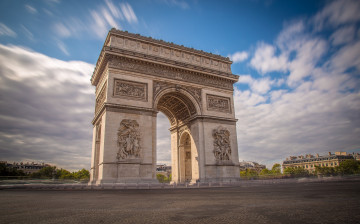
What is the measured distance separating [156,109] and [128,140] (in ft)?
11.2

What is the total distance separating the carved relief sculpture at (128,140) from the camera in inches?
628

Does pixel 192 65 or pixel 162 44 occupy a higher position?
pixel 162 44

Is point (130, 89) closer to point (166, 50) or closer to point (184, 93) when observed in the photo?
point (184, 93)

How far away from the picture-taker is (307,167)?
7975 centimetres

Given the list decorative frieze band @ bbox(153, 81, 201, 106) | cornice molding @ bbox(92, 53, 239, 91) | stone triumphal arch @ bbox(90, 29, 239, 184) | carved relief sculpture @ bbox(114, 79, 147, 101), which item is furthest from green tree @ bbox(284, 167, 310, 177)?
carved relief sculpture @ bbox(114, 79, 147, 101)

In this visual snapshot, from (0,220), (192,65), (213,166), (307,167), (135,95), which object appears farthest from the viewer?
(307,167)

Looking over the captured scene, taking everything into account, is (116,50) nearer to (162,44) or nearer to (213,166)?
(162,44)

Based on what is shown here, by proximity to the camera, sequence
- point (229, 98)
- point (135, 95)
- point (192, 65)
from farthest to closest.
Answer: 1. point (229, 98)
2. point (192, 65)
3. point (135, 95)

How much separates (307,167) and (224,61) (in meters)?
73.6

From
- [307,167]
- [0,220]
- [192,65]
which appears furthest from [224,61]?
[307,167]

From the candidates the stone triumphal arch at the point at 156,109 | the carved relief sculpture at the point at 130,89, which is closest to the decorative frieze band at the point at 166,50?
the stone triumphal arch at the point at 156,109

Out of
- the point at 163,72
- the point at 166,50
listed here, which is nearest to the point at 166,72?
the point at 163,72

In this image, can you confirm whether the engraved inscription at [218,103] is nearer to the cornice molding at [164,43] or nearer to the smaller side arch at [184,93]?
the smaller side arch at [184,93]

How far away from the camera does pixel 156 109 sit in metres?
18.1
